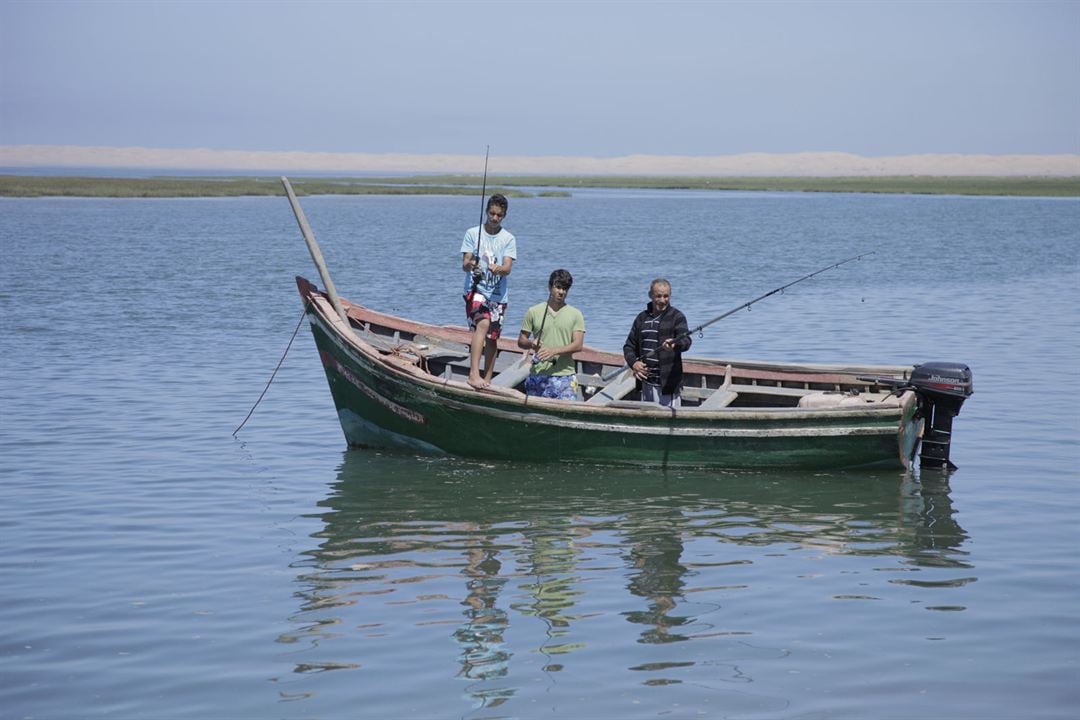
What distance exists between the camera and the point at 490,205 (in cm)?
1117

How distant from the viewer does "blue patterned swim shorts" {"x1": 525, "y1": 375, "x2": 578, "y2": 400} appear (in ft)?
38.8

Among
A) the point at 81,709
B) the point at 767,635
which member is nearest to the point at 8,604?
the point at 81,709

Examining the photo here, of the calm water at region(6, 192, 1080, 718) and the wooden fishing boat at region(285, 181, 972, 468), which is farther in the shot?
the wooden fishing boat at region(285, 181, 972, 468)

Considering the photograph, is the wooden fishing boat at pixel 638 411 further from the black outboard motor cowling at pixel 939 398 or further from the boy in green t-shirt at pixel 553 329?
the boy in green t-shirt at pixel 553 329

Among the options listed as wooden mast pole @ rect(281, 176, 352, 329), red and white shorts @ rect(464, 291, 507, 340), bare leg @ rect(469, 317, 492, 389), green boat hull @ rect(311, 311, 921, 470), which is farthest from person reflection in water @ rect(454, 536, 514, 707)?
wooden mast pole @ rect(281, 176, 352, 329)

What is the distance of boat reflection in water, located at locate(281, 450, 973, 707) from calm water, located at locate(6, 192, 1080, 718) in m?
0.03

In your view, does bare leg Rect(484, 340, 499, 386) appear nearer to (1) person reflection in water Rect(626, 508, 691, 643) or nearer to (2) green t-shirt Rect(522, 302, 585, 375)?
(2) green t-shirt Rect(522, 302, 585, 375)

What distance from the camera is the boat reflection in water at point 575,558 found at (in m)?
7.53

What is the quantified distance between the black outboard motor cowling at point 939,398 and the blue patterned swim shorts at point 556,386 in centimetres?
302

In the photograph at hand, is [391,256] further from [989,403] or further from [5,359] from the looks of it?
[989,403]

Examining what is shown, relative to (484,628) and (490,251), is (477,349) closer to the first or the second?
(490,251)

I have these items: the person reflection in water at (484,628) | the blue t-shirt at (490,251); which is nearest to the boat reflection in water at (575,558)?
the person reflection in water at (484,628)

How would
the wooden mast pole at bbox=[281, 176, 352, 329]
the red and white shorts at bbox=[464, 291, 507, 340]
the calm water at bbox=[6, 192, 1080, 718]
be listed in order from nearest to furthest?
1. the calm water at bbox=[6, 192, 1080, 718]
2. the red and white shorts at bbox=[464, 291, 507, 340]
3. the wooden mast pole at bbox=[281, 176, 352, 329]

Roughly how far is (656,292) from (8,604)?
5.77m
